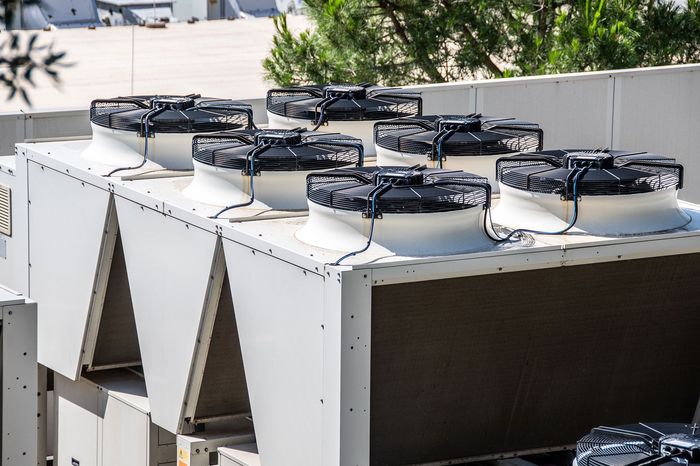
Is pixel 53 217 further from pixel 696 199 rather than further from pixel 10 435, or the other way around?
pixel 696 199

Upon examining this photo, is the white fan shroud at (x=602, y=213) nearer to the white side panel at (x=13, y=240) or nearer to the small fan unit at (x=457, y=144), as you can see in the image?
the small fan unit at (x=457, y=144)

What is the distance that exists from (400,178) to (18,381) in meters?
1.81

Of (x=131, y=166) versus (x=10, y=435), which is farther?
(x=131, y=166)

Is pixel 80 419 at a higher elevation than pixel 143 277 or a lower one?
lower

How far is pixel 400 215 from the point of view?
5.47 metres

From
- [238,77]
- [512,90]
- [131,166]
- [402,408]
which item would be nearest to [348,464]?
[402,408]

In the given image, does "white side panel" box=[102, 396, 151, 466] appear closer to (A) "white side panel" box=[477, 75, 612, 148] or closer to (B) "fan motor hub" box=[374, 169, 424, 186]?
(B) "fan motor hub" box=[374, 169, 424, 186]

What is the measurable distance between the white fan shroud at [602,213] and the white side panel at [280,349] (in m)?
1.12

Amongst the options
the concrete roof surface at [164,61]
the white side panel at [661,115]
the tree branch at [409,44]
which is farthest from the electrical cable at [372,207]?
the concrete roof surface at [164,61]

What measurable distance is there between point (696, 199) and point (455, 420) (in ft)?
18.1

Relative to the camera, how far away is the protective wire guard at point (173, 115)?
7.12 m

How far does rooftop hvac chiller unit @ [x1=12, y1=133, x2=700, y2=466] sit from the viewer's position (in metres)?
5.36

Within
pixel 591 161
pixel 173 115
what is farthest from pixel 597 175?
pixel 173 115

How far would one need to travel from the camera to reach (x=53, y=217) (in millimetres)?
7324
